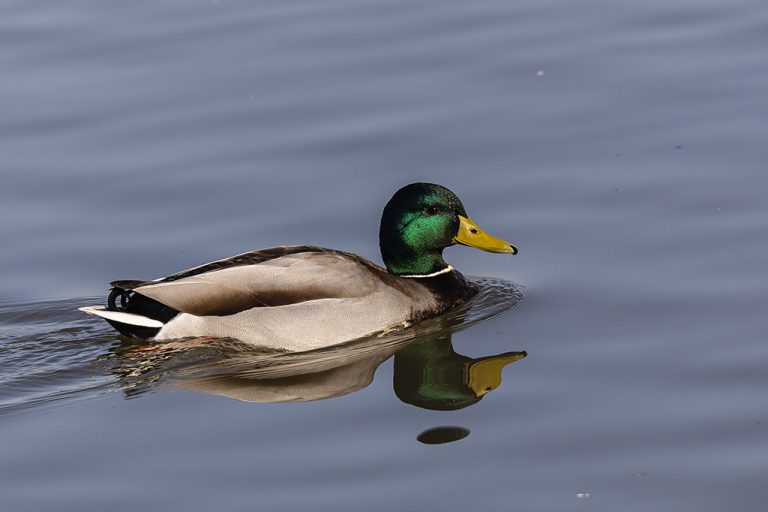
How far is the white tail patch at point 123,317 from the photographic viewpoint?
9.41m

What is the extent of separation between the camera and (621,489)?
22.5ft

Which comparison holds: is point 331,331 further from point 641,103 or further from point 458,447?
point 641,103

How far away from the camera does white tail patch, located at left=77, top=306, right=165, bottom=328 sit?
941cm

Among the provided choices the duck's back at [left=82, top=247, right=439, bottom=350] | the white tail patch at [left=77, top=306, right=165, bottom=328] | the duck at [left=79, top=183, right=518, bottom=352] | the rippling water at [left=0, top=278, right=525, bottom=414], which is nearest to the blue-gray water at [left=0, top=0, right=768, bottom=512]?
the rippling water at [left=0, top=278, right=525, bottom=414]

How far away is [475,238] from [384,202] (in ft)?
3.59

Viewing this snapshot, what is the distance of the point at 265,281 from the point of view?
31.9 feet

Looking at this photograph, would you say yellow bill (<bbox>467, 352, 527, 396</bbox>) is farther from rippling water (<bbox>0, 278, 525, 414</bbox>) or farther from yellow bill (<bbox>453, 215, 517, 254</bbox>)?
yellow bill (<bbox>453, 215, 517, 254</bbox>)

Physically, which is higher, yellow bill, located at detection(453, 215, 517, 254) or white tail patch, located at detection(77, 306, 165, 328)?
yellow bill, located at detection(453, 215, 517, 254)

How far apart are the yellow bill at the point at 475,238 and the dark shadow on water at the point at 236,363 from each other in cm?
28

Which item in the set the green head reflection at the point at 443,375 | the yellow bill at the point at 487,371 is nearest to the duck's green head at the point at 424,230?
the green head reflection at the point at 443,375

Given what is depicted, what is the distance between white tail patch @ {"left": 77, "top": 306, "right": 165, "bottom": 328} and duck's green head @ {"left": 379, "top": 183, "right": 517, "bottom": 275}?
1780 millimetres

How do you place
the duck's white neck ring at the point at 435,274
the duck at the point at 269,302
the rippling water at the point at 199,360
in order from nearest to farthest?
the rippling water at the point at 199,360
the duck at the point at 269,302
the duck's white neck ring at the point at 435,274

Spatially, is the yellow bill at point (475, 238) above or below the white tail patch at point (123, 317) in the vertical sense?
above

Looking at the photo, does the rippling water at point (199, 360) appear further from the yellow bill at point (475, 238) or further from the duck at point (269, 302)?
the yellow bill at point (475, 238)
